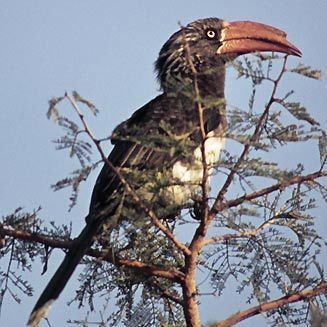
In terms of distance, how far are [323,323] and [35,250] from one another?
2572mm

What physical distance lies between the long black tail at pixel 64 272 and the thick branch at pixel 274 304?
0.93m

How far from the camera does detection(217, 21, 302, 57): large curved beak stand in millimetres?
7260

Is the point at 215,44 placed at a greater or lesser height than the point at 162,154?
greater

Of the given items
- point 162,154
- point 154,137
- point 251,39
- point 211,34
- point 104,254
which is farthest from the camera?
point 211,34

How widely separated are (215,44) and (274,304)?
11.3 ft

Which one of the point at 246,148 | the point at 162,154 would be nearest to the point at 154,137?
the point at 246,148

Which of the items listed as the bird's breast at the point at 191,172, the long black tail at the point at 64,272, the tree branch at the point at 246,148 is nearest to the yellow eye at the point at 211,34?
the bird's breast at the point at 191,172

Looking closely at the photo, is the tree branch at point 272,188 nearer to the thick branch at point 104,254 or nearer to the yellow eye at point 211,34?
the thick branch at point 104,254

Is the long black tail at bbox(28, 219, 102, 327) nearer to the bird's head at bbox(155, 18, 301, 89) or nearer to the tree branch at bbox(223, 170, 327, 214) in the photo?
the tree branch at bbox(223, 170, 327, 214)

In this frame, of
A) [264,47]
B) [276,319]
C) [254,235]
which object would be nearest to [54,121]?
[254,235]

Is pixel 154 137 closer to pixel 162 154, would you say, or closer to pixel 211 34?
pixel 162 154

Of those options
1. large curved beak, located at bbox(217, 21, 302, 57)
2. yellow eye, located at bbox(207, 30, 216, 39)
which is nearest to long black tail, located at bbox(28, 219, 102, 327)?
large curved beak, located at bbox(217, 21, 302, 57)

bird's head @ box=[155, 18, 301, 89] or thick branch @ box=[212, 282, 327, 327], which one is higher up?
bird's head @ box=[155, 18, 301, 89]

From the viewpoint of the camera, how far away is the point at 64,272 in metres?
5.07
